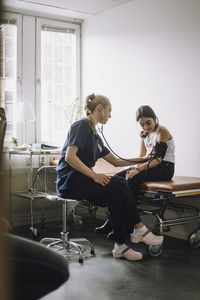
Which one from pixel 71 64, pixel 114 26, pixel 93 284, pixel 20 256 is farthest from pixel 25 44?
pixel 20 256

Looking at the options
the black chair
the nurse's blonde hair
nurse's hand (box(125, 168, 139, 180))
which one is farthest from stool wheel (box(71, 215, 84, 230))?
the black chair

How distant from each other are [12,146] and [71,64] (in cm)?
145

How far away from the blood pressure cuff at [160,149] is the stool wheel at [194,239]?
768mm

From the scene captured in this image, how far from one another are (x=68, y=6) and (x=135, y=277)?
3.25m

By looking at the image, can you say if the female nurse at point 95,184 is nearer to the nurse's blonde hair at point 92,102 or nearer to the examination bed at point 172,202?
the nurse's blonde hair at point 92,102

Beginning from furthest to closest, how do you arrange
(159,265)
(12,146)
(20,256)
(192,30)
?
(12,146) < (192,30) < (159,265) < (20,256)

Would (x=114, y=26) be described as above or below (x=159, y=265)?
above

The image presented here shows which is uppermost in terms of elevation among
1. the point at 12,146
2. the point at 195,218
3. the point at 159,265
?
the point at 12,146

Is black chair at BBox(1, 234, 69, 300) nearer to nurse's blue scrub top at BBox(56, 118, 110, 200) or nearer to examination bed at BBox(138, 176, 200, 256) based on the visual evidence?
nurse's blue scrub top at BBox(56, 118, 110, 200)

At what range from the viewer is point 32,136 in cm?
495

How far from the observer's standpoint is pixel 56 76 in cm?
516

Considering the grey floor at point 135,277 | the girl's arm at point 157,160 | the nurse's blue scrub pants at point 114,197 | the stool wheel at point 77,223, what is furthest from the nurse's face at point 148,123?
the stool wheel at point 77,223

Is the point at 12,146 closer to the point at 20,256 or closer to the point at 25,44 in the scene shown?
the point at 25,44

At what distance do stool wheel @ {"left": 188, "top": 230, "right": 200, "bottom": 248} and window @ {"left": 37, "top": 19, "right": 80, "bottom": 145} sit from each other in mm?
2217
